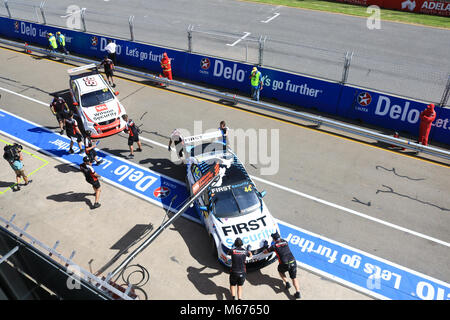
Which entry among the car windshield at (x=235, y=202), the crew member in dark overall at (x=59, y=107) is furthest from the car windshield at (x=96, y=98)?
the car windshield at (x=235, y=202)

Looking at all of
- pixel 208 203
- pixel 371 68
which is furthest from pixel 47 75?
pixel 371 68

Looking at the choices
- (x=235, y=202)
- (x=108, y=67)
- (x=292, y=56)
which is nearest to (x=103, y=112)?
(x=108, y=67)

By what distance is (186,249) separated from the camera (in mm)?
9602

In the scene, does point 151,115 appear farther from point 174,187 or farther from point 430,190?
point 430,190

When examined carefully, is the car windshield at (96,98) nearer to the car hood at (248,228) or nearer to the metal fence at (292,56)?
the metal fence at (292,56)

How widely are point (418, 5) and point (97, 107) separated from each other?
85.5 ft

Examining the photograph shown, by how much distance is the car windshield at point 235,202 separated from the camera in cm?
919

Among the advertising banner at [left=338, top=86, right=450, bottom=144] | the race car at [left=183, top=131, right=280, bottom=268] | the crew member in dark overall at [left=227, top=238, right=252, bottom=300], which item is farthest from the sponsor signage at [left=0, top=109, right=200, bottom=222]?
the advertising banner at [left=338, top=86, right=450, bottom=144]

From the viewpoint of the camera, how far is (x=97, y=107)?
13.8 metres

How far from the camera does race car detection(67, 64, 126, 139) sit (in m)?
13.5

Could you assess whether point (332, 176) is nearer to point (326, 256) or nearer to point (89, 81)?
point (326, 256)

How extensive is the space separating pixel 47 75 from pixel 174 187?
40.0ft

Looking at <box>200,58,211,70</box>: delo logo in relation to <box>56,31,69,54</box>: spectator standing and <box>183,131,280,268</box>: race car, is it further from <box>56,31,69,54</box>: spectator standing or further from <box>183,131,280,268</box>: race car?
<box>56,31,69,54</box>: spectator standing
